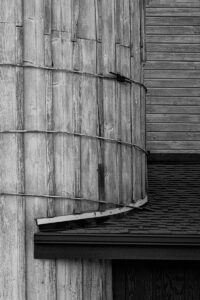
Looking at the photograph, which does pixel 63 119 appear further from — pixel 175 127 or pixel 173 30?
pixel 173 30

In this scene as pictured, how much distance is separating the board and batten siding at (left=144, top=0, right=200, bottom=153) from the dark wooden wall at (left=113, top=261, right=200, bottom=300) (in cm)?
287

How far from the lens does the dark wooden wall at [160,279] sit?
6.71 meters

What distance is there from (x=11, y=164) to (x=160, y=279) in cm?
149

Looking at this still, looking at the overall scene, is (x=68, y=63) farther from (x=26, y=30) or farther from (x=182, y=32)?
(x=182, y=32)

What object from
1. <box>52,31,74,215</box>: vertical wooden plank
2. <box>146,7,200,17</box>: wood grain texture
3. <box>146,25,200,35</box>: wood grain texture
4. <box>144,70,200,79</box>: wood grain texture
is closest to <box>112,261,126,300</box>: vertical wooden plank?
<box>52,31,74,215</box>: vertical wooden plank

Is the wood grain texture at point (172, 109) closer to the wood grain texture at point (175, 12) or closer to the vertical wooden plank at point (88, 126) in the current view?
the wood grain texture at point (175, 12)

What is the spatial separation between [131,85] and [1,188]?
5.03 feet

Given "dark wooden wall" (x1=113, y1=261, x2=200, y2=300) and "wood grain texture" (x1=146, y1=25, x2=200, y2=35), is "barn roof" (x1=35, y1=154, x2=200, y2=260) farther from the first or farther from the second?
"wood grain texture" (x1=146, y1=25, x2=200, y2=35)

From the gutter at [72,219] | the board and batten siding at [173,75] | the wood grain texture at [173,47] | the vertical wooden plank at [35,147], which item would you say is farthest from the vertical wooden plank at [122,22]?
the wood grain texture at [173,47]

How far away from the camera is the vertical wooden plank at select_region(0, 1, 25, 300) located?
6.33 meters

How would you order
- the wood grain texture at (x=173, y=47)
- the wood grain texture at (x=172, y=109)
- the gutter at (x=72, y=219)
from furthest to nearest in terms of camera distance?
the wood grain texture at (x=173, y=47) → the wood grain texture at (x=172, y=109) → the gutter at (x=72, y=219)

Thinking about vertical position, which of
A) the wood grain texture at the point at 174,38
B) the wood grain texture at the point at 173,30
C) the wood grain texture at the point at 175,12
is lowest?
the wood grain texture at the point at 174,38

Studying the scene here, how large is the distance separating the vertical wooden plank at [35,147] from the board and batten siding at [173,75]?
3.16m

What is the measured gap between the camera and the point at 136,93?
24.1 feet
